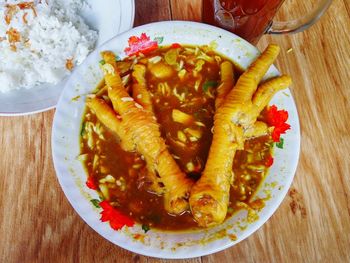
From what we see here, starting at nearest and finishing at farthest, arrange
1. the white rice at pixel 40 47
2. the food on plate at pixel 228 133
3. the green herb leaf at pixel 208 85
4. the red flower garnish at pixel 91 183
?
the food on plate at pixel 228 133 → the red flower garnish at pixel 91 183 → the green herb leaf at pixel 208 85 → the white rice at pixel 40 47

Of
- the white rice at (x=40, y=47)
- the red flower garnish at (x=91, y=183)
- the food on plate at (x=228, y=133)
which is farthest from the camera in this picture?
the white rice at (x=40, y=47)

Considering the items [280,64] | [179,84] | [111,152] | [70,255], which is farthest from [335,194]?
[70,255]

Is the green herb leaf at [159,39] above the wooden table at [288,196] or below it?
above

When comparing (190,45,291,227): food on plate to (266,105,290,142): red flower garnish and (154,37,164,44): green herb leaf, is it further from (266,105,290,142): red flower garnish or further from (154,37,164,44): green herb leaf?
(154,37,164,44): green herb leaf

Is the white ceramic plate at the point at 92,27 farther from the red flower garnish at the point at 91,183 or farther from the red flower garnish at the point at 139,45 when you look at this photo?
the red flower garnish at the point at 91,183

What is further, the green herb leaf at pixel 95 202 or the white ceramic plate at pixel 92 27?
the white ceramic plate at pixel 92 27

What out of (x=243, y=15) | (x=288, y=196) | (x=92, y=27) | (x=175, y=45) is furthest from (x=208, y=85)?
(x=92, y=27)

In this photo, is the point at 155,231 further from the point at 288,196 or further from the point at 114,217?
the point at 288,196

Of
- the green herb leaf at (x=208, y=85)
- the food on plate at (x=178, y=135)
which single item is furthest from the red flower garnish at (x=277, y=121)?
the green herb leaf at (x=208, y=85)
